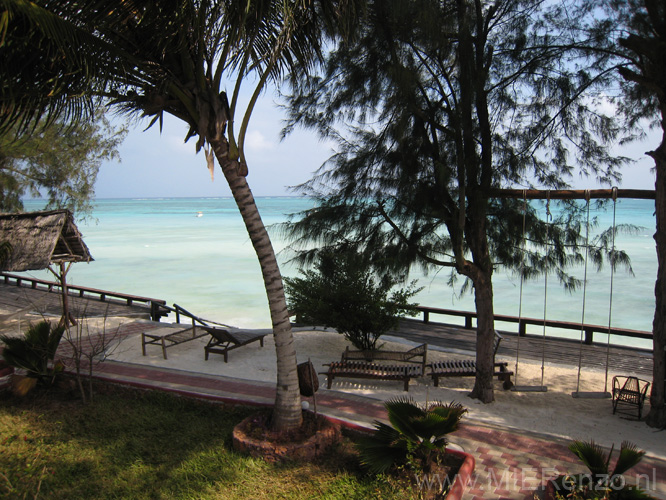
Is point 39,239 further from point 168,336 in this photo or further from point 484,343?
point 484,343

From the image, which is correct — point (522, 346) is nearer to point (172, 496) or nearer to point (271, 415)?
point (271, 415)

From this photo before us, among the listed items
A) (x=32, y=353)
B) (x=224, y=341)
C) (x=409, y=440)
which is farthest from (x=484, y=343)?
(x=32, y=353)

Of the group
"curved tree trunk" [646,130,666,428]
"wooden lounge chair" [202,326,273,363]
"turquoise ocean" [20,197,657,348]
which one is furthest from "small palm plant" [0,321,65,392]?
"curved tree trunk" [646,130,666,428]

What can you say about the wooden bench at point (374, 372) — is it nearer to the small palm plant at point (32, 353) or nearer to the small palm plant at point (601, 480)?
the small palm plant at point (601, 480)

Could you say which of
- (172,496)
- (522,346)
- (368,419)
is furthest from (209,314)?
(172,496)

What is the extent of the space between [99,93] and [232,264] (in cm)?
3090

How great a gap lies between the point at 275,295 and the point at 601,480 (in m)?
3.46

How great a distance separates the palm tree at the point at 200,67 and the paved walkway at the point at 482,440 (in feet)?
5.58

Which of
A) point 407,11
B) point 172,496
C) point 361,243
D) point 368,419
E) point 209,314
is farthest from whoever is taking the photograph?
point 209,314

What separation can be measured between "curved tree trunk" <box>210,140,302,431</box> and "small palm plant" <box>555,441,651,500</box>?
2816 mm

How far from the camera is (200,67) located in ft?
18.7

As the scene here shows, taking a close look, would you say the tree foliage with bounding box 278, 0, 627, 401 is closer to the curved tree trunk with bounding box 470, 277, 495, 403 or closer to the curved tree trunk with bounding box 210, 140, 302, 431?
the curved tree trunk with bounding box 470, 277, 495, 403

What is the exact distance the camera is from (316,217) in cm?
913

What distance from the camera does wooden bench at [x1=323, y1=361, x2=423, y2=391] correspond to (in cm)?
827
